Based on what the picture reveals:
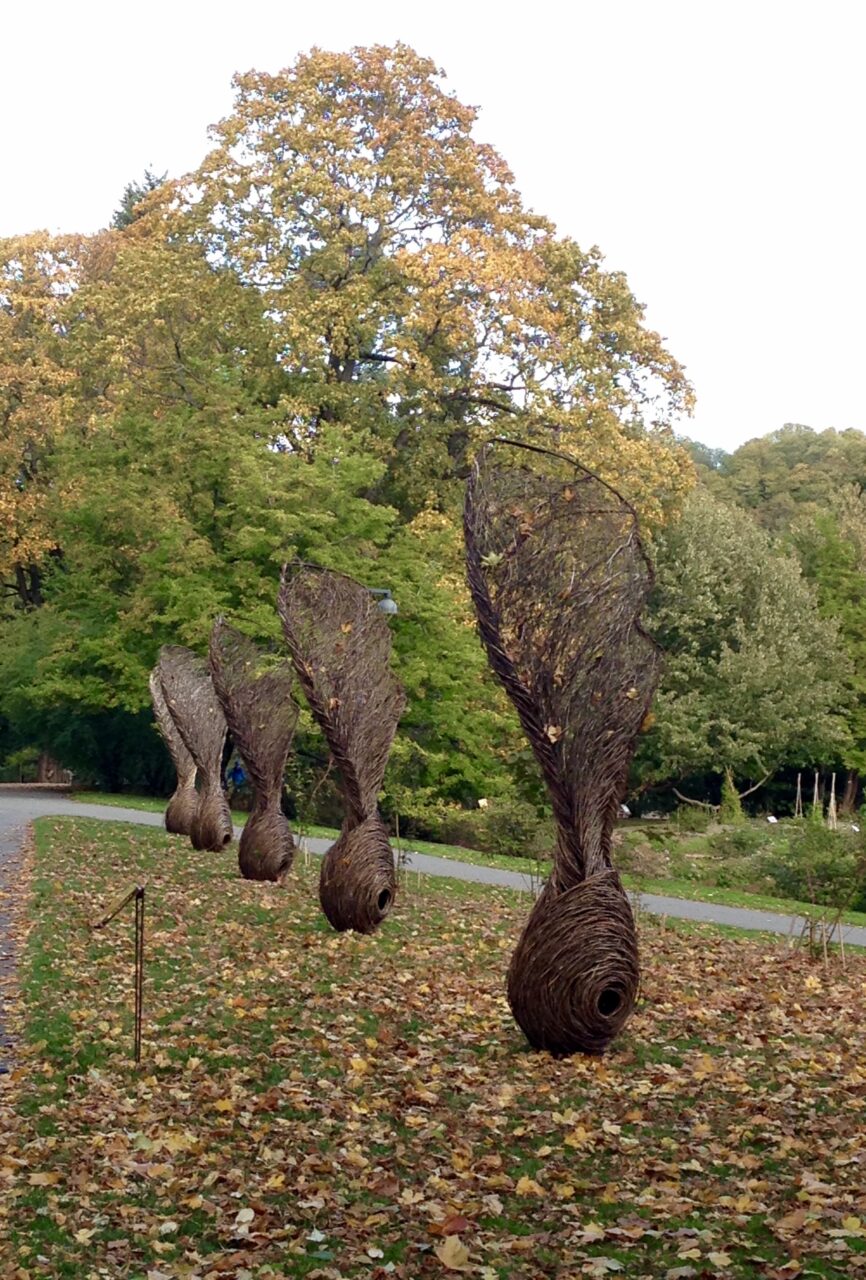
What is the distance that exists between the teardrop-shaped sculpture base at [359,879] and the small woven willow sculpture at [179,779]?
10811 mm

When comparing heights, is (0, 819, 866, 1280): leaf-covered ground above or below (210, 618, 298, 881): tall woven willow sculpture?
below

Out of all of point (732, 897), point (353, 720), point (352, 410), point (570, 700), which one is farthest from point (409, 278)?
point (570, 700)

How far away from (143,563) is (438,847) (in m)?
10.7

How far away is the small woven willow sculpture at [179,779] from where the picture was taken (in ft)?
82.4

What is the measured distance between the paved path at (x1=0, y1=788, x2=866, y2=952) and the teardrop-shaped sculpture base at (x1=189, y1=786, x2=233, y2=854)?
2.15 m

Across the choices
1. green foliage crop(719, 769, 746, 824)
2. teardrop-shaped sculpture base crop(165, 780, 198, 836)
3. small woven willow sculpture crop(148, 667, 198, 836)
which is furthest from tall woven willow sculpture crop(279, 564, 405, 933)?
green foliage crop(719, 769, 746, 824)

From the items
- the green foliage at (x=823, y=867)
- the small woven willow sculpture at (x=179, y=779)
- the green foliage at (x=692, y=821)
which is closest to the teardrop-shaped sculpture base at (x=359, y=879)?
the green foliage at (x=823, y=867)

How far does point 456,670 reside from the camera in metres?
30.2

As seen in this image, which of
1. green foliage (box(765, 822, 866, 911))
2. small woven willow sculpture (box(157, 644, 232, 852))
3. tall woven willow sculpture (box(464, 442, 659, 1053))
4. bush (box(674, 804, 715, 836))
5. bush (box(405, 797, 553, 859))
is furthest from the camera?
bush (box(674, 804, 715, 836))

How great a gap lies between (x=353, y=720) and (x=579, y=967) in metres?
5.85

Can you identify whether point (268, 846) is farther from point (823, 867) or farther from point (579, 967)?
point (579, 967)

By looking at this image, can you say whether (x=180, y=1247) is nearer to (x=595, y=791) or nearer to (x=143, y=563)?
(x=595, y=791)

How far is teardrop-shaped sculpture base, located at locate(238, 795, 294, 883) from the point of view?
59.5ft

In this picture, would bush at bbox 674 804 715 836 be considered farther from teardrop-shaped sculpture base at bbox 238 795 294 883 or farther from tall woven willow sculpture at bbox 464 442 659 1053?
tall woven willow sculpture at bbox 464 442 659 1053
